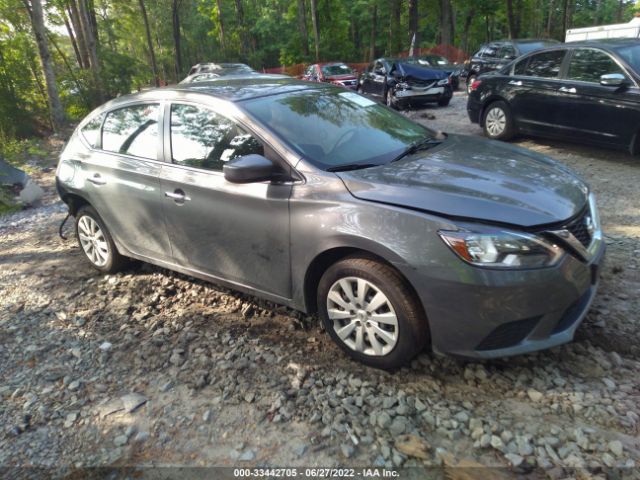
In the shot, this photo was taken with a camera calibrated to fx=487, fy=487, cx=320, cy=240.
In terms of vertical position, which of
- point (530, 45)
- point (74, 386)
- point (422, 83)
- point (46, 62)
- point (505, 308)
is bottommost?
point (74, 386)

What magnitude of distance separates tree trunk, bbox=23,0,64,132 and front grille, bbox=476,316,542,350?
15691 mm

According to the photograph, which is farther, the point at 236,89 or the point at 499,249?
the point at 236,89

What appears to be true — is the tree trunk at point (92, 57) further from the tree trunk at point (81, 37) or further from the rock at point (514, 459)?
the rock at point (514, 459)

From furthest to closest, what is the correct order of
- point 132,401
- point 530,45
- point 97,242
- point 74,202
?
1. point 530,45
2. point 74,202
3. point 97,242
4. point 132,401

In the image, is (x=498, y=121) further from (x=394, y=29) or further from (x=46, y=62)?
(x=394, y=29)

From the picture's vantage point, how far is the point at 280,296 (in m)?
3.35

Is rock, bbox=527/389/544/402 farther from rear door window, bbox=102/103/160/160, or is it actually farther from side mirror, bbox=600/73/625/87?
side mirror, bbox=600/73/625/87

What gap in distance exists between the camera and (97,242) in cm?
470

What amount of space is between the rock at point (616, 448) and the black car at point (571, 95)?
218 inches

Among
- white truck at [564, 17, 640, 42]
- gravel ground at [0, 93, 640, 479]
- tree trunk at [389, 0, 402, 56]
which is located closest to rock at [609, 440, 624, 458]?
gravel ground at [0, 93, 640, 479]

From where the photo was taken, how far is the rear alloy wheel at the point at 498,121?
8.40 m

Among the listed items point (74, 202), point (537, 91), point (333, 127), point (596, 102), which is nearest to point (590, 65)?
point (596, 102)

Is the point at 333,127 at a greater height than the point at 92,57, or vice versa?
the point at 92,57

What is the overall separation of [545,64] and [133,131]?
6.71 metres
